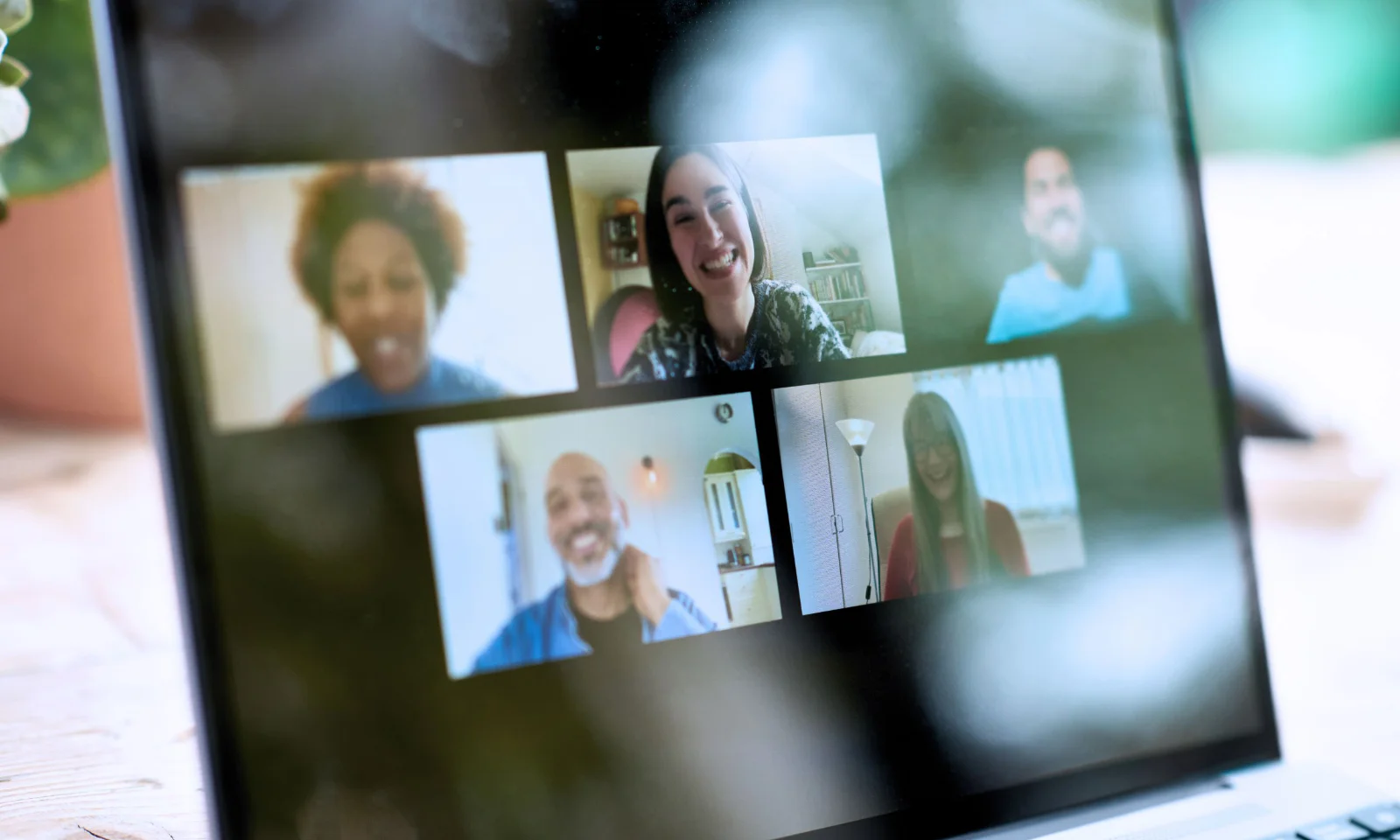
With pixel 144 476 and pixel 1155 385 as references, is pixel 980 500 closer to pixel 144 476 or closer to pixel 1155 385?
pixel 1155 385

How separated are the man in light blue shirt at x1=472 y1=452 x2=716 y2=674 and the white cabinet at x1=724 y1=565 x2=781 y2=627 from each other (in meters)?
0.02

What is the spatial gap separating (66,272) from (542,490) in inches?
17.9

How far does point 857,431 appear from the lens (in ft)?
1.22

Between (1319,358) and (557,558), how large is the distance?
759mm

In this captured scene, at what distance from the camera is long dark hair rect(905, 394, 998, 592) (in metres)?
0.38

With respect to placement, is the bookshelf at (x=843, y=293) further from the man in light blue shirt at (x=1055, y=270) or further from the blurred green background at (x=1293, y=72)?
the blurred green background at (x=1293, y=72)

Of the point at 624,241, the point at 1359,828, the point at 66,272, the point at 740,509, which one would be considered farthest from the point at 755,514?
the point at 66,272

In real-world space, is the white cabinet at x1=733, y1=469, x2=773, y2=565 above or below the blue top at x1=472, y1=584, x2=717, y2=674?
above

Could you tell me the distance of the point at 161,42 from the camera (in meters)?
0.31

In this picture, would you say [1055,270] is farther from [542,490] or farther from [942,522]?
[542,490]

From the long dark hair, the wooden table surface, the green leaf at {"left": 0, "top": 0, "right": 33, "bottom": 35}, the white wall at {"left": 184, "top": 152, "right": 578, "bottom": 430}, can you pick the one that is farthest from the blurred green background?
the green leaf at {"left": 0, "top": 0, "right": 33, "bottom": 35}

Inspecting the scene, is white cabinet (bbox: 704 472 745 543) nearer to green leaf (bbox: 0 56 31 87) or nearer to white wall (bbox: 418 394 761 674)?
white wall (bbox: 418 394 761 674)

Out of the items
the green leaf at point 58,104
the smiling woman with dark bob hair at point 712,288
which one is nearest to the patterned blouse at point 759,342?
the smiling woman with dark bob hair at point 712,288

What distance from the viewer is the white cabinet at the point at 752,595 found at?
1.14 feet
